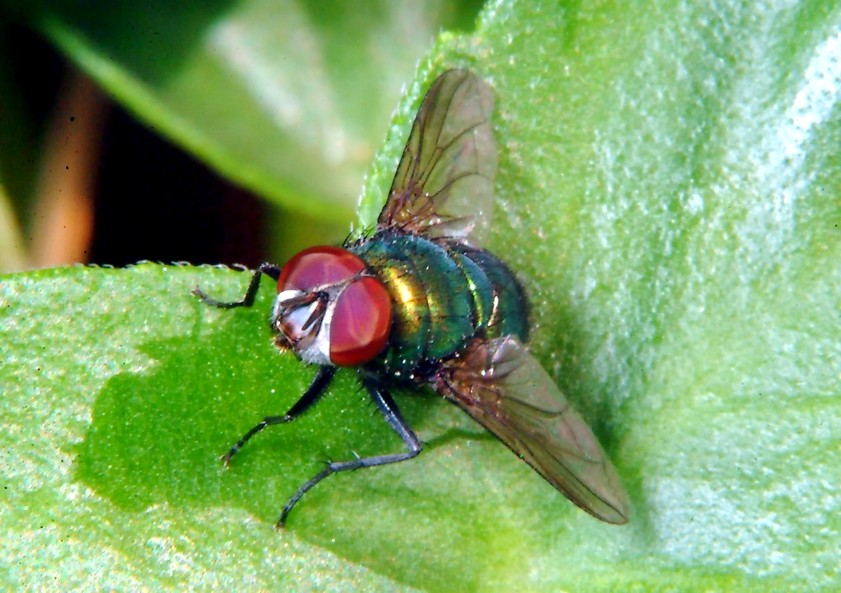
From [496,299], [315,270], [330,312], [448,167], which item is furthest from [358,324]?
[448,167]

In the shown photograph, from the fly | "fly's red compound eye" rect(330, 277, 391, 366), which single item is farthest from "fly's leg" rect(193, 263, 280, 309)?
"fly's red compound eye" rect(330, 277, 391, 366)

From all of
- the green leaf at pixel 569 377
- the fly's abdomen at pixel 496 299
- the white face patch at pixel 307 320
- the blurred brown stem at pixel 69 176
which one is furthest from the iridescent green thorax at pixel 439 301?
the blurred brown stem at pixel 69 176

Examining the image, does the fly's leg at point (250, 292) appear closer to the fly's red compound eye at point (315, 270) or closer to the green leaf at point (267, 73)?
the fly's red compound eye at point (315, 270)

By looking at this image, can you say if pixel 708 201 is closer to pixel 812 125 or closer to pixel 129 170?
pixel 812 125

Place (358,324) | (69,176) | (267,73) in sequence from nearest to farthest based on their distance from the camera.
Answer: (358,324) → (69,176) → (267,73)

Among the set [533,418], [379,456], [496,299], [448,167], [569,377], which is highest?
[448,167]

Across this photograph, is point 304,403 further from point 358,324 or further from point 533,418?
point 533,418
